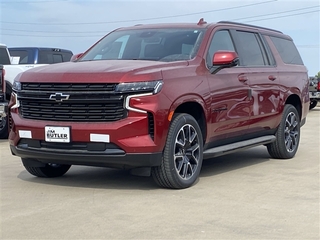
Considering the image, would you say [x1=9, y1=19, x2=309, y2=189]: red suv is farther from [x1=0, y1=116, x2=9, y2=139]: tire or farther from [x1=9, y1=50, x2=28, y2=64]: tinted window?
[x1=9, y1=50, x2=28, y2=64]: tinted window

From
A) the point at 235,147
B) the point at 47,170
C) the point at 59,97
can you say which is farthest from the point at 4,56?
the point at 59,97

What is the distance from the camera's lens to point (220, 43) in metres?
7.61

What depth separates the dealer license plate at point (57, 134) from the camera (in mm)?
6191

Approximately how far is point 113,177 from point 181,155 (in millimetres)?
1140

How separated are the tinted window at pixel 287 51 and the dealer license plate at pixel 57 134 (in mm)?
4197

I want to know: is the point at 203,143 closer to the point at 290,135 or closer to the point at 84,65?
the point at 84,65

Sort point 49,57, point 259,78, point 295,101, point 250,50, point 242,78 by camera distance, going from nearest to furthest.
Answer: point 242,78 < point 259,78 < point 250,50 < point 295,101 < point 49,57

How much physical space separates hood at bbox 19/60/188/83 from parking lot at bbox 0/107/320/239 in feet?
3.88

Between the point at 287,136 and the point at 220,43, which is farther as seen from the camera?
the point at 287,136

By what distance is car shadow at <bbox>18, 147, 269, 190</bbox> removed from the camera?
Result: 6.78 m

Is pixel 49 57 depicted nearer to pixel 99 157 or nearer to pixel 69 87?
pixel 69 87

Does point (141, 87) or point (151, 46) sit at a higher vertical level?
point (151, 46)

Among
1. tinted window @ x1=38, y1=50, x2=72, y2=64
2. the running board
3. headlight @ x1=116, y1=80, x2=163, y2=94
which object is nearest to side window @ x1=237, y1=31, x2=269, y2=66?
the running board

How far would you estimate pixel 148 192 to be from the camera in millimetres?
6375
